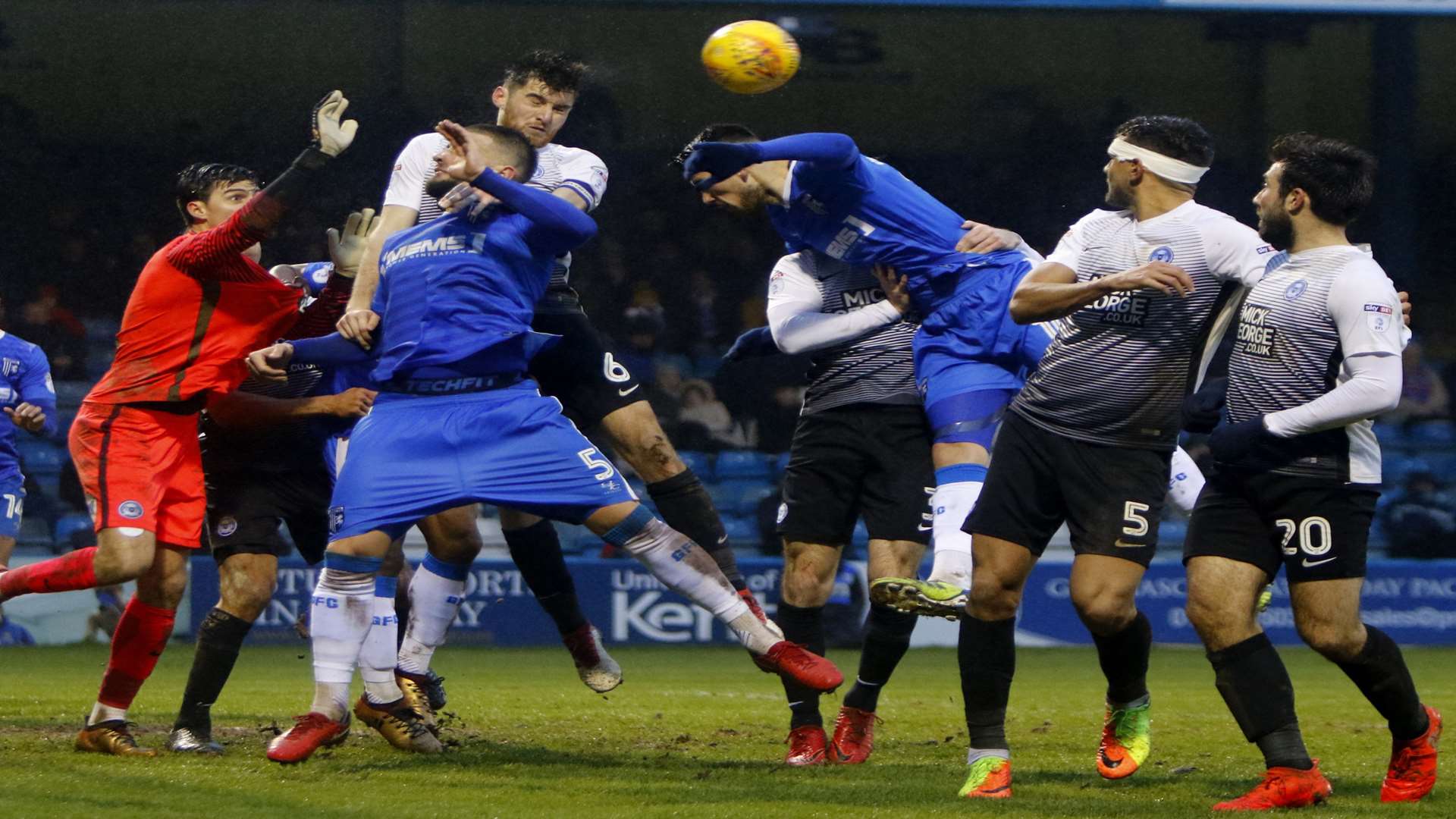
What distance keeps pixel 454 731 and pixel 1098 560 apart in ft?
10.2

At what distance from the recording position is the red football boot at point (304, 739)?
5.57 meters

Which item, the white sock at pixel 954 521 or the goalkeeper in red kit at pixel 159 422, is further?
the goalkeeper in red kit at pixel 159 422

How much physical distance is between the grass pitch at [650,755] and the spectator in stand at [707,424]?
3.68 metres

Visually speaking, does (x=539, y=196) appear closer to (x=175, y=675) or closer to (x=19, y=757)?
(x=19, y=757)

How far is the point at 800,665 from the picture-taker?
18.6 ft

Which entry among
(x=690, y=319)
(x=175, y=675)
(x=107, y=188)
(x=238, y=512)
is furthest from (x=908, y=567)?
(x=107, y=188)

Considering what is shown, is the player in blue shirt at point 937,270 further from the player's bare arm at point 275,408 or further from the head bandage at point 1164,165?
the player's bare arm at point 275,408

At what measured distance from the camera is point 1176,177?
17.5 ft

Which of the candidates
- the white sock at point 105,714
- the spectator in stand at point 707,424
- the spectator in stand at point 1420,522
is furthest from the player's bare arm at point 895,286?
the spectator in stand at point 1420,522

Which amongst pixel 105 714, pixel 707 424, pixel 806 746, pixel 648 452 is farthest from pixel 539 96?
pixel 707 424

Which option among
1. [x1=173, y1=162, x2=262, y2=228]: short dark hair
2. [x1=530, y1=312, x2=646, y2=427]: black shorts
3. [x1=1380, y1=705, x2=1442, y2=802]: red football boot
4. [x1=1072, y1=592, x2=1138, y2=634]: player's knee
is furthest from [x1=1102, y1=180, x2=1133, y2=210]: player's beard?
[x1=173, y1=162, x2=262, y2=228]: short dark hair

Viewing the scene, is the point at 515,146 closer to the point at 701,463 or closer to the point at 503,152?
the point at 503,152

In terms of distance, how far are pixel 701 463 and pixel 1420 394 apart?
6.51 m

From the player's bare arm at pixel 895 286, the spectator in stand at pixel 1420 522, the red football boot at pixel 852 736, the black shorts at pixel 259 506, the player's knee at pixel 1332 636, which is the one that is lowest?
the spectator in stand at pixel 1420 522
